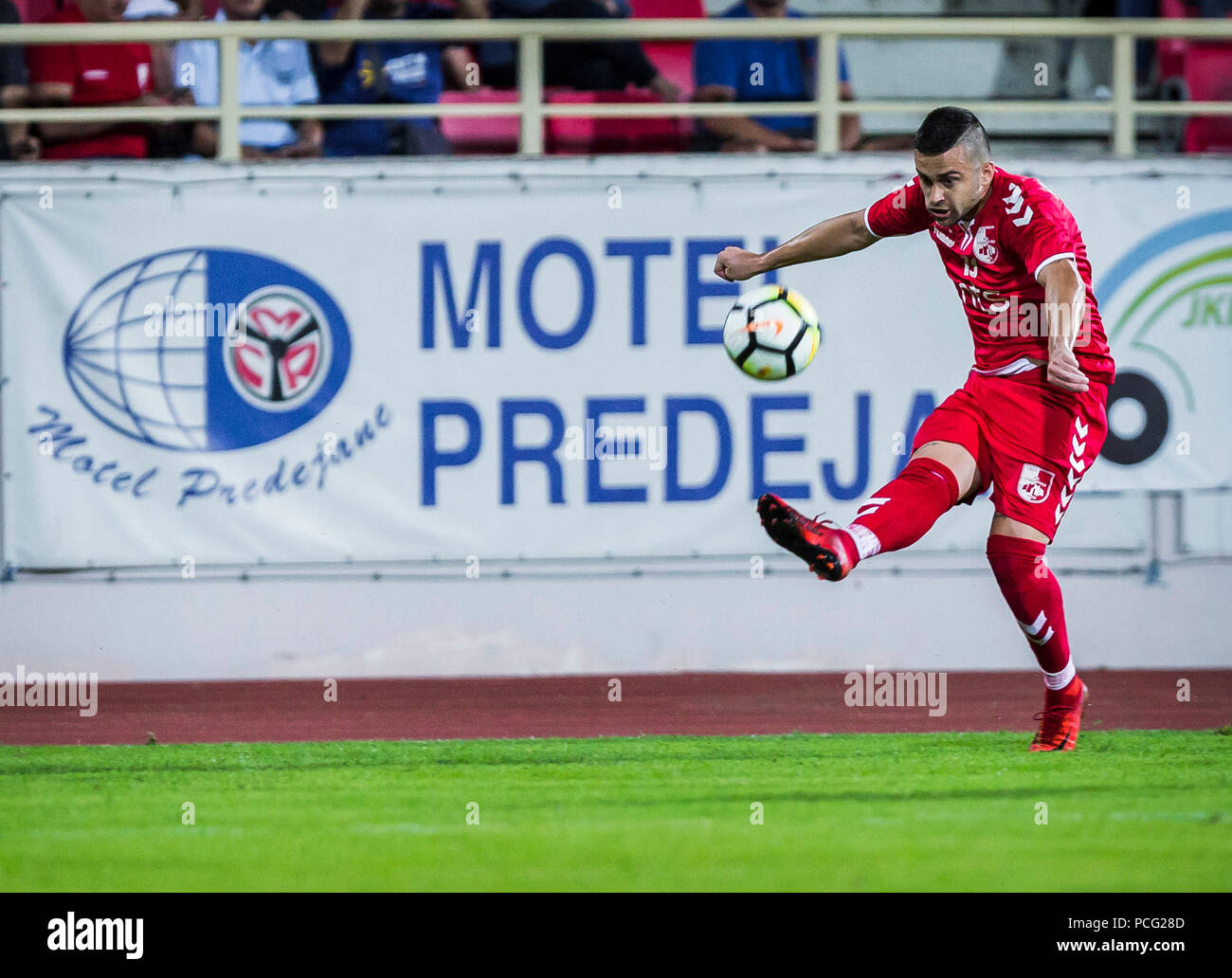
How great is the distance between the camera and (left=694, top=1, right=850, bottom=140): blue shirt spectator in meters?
9.55

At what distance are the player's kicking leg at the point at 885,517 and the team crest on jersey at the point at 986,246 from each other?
2.17 feet

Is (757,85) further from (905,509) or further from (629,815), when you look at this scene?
(629,815)

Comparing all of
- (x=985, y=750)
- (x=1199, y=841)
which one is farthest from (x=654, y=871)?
(x=985, y=750)

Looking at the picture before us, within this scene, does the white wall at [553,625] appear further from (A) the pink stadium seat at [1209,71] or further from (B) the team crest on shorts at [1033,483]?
(A) the pink stadium seat at [1209,71]

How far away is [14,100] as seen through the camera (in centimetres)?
951

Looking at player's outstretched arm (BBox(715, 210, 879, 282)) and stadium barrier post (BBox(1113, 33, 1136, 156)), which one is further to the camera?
stadium barrier post (BBox(1113, 33, 1136, 156))

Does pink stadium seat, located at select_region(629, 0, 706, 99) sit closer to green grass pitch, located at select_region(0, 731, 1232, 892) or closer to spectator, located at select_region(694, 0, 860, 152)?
spectator, located at select_region(694, 0, 860, 152)

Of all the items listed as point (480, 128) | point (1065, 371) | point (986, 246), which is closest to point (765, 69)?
point (480, 128)

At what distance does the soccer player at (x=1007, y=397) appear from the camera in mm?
5539

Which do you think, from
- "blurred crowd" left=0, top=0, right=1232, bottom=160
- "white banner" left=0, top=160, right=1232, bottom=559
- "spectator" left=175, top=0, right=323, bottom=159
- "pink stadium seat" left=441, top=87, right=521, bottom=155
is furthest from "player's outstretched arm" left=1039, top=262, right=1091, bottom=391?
"spectator" left=175, top=0, right=323, bottom=159

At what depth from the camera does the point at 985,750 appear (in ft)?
20.1

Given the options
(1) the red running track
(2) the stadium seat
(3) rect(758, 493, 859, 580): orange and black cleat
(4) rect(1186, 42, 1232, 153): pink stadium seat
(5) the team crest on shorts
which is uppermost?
(4) rect(1186, 42, 1232, 153): pink stadium seat

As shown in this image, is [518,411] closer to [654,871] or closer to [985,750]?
[985,750]

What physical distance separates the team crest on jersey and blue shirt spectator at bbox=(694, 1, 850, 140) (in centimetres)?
402
